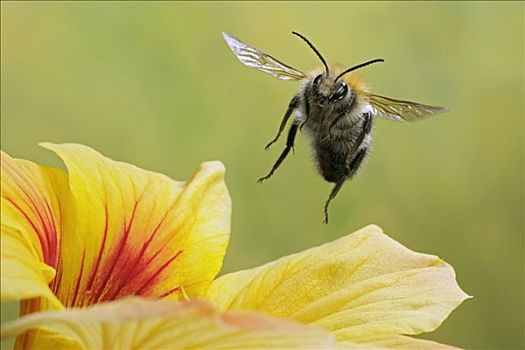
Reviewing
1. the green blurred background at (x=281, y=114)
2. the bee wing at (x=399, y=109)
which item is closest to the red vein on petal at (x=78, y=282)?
the bee wing at (x=399, y=109)

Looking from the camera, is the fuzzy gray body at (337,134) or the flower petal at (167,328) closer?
the flower petal at (167,328)

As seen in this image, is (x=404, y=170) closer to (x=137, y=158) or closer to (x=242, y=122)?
(x=242, y=122)

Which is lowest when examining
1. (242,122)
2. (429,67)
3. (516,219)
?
(516,219)

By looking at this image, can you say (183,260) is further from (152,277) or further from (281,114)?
(281,114)

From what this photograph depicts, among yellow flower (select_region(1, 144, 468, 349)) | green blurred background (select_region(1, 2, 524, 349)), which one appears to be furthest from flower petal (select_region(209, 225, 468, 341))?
green blurred background (select_region(1, 2, 524, 349))

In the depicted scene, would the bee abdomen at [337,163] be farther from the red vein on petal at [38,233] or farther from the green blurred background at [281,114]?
the green blurred background at [281,114]

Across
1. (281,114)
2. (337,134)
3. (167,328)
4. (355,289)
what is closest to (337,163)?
(337,134)

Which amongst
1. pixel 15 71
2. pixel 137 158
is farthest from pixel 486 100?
pixel 15 71
